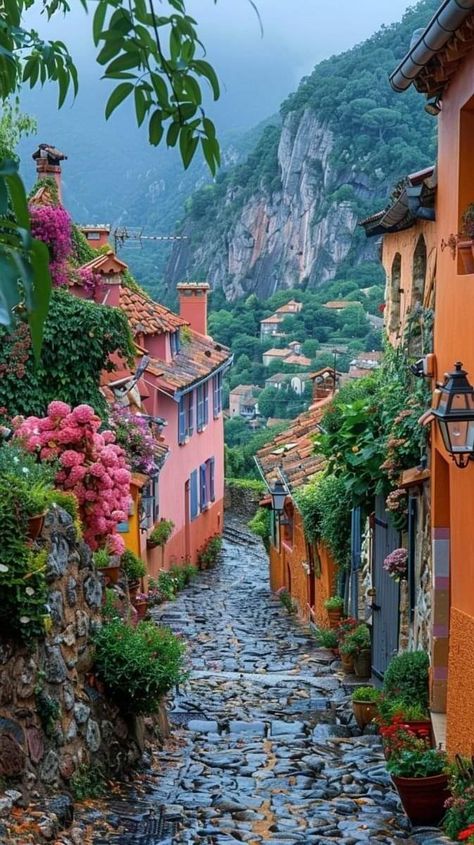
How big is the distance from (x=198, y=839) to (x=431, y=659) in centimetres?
275

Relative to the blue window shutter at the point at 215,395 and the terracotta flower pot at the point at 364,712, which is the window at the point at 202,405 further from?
the terracotta flower pot at the point at 364,712

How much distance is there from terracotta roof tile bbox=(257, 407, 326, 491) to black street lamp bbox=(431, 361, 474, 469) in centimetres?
1209

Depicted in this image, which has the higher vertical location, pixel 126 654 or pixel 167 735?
pixel 126 654

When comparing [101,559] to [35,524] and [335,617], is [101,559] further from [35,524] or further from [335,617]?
[335,617]

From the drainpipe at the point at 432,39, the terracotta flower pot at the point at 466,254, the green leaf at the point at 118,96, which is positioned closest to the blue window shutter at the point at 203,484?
the drainpipe at the point at 432,39

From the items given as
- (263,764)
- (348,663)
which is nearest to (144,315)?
(348,663)

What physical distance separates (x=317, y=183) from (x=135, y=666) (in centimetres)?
11573

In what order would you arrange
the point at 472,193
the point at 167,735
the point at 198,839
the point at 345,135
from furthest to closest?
1. the point at 345,135
2. the point at 167,735
3. the point at 472,193
4. the point at 198,839

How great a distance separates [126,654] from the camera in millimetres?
9625

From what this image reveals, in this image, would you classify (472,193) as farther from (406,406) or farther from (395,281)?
(395,281)

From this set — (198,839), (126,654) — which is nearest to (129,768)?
(126,654)

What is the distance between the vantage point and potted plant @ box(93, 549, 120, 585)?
10.5m

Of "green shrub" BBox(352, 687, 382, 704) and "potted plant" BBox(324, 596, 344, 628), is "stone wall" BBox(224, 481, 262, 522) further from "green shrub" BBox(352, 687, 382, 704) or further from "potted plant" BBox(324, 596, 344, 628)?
"green shrub" BBox(352, 687, 382, 704)

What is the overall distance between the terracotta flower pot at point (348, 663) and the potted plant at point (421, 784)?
21.1 ft
